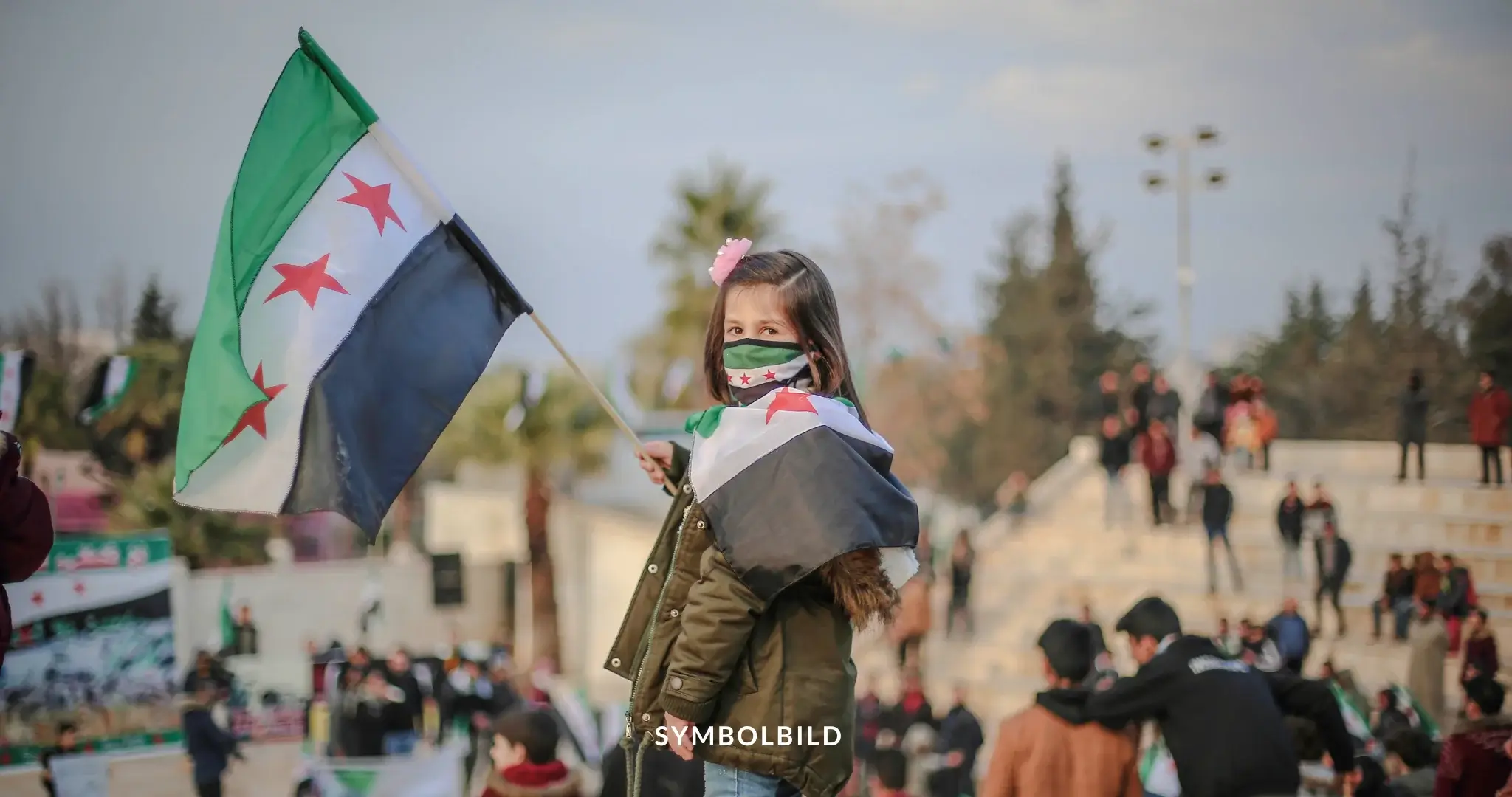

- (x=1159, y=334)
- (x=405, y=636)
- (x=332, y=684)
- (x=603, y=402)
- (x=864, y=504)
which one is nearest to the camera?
(x=864, y=504)

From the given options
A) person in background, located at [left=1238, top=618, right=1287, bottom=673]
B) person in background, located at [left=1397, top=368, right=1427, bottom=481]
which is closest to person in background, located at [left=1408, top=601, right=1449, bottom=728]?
person in background, located at [left=1238, top=618, right=1287, bottom=673]

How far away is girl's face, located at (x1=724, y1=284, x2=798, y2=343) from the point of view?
2.82 meters

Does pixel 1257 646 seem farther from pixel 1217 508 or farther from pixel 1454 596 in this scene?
pixel 1217 508

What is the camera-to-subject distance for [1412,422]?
16.6 metres

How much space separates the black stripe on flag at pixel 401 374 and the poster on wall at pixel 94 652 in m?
5.59

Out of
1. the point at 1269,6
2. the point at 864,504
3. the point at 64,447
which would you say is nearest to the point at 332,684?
the point at 64,447

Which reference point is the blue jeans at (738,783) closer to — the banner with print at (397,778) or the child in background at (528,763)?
the child in background at (528,763)

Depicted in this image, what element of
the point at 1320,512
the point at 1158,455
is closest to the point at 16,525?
the point at 1320,512

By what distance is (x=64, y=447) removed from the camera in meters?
20.2

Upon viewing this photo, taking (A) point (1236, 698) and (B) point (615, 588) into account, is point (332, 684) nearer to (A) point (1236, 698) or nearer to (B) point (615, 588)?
(A) point (1236, 698)

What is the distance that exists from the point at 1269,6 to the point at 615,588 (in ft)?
47.6

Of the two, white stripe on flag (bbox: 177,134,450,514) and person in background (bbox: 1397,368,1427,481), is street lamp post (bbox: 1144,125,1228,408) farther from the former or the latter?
white stripe on flag (bbox: 177,134,450,514)

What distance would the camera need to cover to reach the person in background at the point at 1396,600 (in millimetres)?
13680

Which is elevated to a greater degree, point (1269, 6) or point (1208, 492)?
point (1269, 6)
